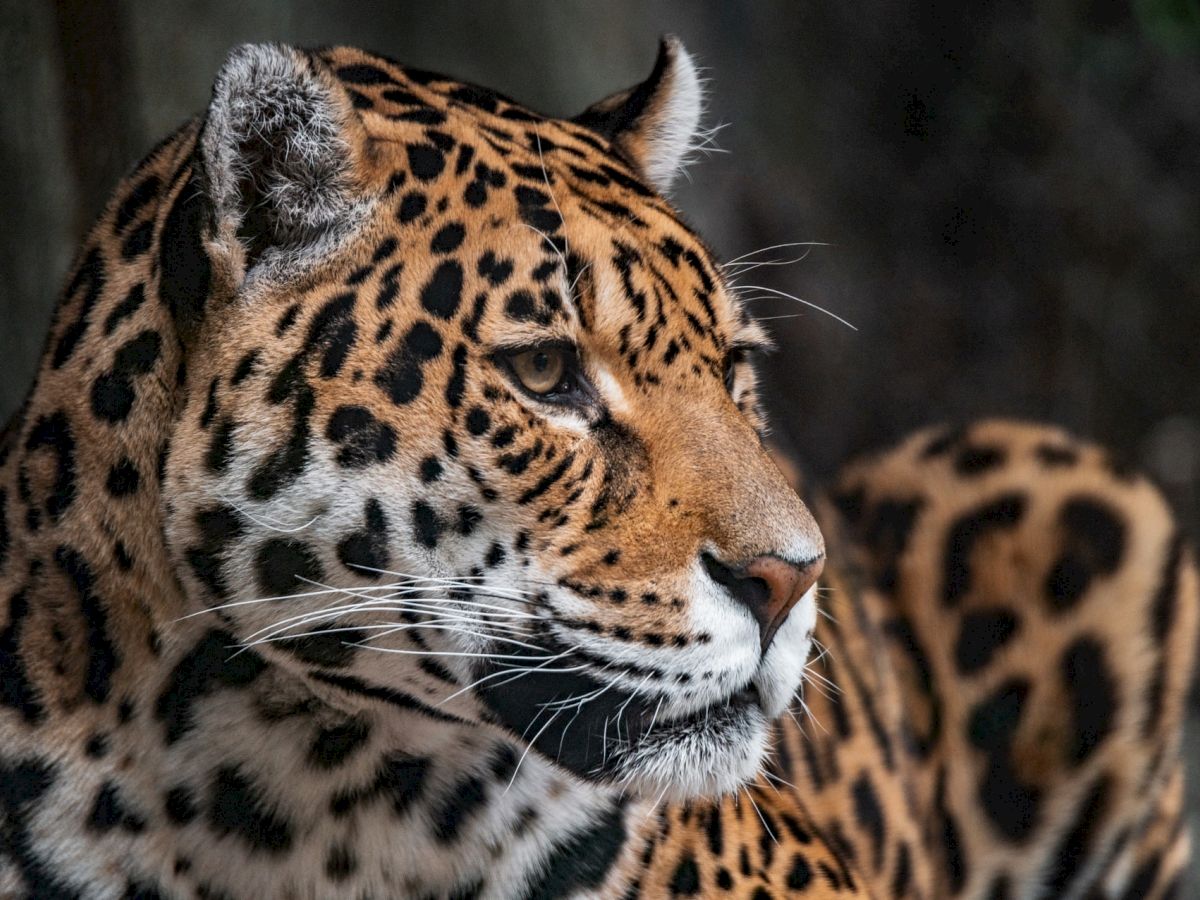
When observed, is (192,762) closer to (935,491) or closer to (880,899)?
(880,899)

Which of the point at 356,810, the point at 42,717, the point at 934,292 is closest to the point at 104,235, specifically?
the point at 42,717

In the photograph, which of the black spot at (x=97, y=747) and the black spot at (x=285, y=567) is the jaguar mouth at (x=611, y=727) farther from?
the black spot at (x=97, y=747)

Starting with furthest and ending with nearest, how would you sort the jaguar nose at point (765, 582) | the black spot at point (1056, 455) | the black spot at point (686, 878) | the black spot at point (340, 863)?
the black spot at point (1056, 455)
the black spot at point (686, 878)
the black spot at point (340, 863)
the jaguar nose at point (765, 582)

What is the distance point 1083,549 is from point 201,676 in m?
3.70

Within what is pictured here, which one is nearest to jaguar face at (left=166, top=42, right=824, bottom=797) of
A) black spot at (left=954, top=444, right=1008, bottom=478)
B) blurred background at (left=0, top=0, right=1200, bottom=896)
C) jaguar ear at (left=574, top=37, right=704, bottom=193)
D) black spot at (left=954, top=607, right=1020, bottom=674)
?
jaguar ear at (left=574, top=37, right=704, bottom=193)

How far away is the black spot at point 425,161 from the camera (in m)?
3.27

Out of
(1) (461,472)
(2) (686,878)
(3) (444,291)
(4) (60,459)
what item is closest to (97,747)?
(4) (60,459)

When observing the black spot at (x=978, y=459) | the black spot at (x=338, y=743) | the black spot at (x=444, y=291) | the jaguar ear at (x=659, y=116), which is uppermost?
the jaguar ear at (x=659, y=116)

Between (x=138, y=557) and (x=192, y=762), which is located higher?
(x=138, y=557)

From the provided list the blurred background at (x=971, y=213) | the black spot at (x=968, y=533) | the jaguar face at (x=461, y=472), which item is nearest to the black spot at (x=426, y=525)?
the jaguar face at (x=461, y=472)

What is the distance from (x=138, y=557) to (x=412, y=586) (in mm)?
562

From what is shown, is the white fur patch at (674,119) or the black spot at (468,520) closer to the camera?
the black spot at (468,520)

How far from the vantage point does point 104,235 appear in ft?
11.5

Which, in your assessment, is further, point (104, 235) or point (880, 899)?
point (880, 899)
